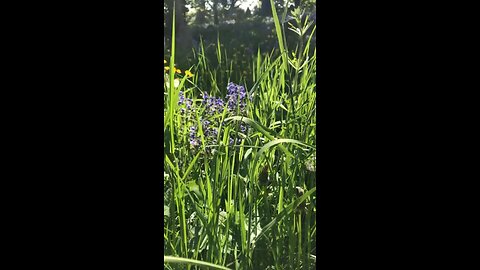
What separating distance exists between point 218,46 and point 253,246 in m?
0.62

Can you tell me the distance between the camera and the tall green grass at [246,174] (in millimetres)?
1679

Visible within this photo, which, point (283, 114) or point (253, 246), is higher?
point (283, 114)

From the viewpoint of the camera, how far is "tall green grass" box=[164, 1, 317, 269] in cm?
168

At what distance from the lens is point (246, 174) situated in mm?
1702
